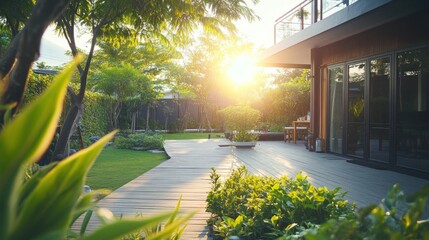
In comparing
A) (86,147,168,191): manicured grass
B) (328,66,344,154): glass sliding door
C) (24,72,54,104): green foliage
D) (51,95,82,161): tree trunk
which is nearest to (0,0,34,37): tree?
(51,95,82,161): tree trunk

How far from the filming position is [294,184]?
3123mm

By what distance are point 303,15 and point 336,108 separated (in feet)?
8.90

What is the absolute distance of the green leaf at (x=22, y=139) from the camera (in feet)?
1.65

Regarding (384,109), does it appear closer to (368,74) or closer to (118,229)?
(368,74)

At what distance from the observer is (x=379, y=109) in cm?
758

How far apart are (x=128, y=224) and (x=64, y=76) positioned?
26 cm

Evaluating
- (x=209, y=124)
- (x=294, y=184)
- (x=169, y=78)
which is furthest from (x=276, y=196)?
(x=169, y=78)

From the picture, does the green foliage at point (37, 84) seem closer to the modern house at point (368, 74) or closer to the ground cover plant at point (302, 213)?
the ground cover plant at point (302, 213)

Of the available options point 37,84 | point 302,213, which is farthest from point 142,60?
point 302,213

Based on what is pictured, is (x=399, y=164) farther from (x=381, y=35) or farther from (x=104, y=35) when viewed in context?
(x=104, y=35)

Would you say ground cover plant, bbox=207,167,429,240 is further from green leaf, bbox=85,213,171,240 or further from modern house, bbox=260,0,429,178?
modern house, bbox=260,0,429,178

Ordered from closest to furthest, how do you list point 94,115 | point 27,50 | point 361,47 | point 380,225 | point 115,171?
point 380,225 < point 27,50 < point 115,171 < point 361,47 < point 94,115

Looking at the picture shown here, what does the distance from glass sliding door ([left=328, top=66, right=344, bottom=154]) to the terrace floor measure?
1.93ft

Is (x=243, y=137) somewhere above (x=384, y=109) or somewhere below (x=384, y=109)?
below
